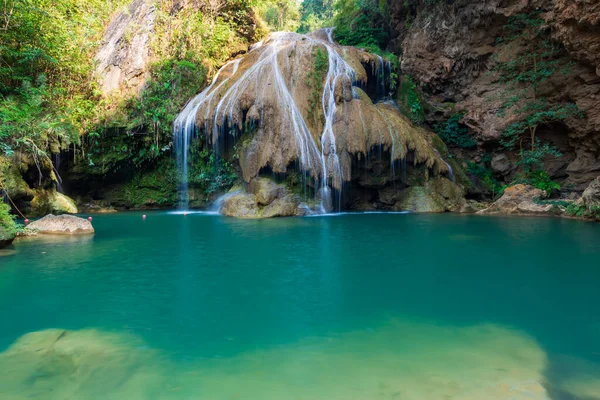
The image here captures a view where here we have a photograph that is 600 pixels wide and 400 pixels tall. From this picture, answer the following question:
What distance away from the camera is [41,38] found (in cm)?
1409

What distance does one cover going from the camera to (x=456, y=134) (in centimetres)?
1923

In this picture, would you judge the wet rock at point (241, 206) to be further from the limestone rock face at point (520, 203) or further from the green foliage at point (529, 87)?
the green foliage at point (529, 87)

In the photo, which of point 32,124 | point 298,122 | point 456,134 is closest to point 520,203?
point 456,134

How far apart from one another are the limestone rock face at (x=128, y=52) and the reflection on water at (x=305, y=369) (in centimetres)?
1783

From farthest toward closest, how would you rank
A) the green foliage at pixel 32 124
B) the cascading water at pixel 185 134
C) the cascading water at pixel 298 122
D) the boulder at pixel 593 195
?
1. the cascading water at pixel 185 134
2. the cascading water at pixel 298 122
3. the boulder at pixel 593 195
4. the green foliage at pixel 32 124

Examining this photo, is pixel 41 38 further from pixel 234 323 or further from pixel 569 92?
pixel 569 92

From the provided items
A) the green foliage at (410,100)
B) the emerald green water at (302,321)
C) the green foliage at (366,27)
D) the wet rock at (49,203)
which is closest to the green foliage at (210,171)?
the wet rock at (49,203)

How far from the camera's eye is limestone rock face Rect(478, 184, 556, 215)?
1415 cm

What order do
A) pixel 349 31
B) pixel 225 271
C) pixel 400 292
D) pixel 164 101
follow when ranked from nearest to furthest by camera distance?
1. pixel 400 292
2. pixel 225 271
3. pixel 164 101
4. pixel 349 31

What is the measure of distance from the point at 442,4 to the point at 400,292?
20.1m

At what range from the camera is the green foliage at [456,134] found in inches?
750

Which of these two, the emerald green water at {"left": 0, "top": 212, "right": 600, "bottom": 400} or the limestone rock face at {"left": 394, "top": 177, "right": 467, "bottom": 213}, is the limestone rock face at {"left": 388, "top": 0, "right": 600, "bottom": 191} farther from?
the emerald green water at {"left": 0, "top": 212, "right": 600, "bottom": 400}

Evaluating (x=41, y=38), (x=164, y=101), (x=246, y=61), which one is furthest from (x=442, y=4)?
(x=41, y=38)

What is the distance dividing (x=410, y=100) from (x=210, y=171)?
11.6 metres
